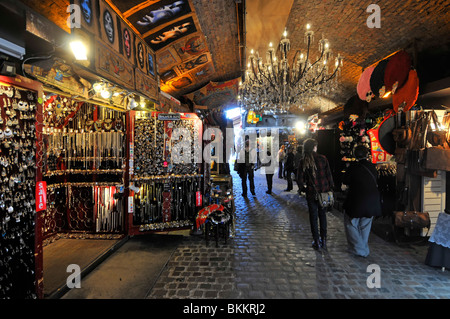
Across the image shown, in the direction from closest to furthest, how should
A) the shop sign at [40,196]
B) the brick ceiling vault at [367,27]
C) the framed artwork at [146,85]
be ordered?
1. the shop sign at [40,196]
2. the brick ceiling vault at [367,27]
3. the framed artwork at [146,85]

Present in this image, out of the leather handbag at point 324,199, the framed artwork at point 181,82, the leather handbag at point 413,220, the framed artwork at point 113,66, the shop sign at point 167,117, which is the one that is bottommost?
the leather handbag at point 413,220

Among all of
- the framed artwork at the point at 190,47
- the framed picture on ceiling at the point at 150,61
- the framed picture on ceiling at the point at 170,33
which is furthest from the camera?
the framed artwork at the point at 190,47

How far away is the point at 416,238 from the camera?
452 centimetres

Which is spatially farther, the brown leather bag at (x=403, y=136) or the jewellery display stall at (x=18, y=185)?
the brown leather bag at (x=403, y=136)

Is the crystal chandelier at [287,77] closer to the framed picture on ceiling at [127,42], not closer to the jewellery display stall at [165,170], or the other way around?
the jewellery display stall at [165,170]

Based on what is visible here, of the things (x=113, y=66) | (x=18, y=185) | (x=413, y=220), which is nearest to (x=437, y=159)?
(x=413, y=220)

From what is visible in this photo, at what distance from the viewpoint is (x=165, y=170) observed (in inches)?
195

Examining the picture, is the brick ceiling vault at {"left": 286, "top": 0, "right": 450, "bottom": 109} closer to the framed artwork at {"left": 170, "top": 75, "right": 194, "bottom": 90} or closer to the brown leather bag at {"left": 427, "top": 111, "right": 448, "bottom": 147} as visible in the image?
the brown leather bag at {"left": 427, "top": 111, "right": 448, "bottom": 147}

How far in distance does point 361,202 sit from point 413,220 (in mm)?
1200

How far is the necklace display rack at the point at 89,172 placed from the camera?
15.6 feet

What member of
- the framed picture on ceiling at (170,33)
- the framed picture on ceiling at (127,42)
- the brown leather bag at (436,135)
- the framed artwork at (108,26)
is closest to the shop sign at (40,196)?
the framed artwork at (108,26)

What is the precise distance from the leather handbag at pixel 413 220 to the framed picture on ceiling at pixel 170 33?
20.4ft

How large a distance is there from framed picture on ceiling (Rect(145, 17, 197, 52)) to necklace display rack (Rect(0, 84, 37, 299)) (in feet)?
10.6

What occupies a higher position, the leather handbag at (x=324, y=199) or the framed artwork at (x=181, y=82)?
the framed artwork at (x=181, y=82)
